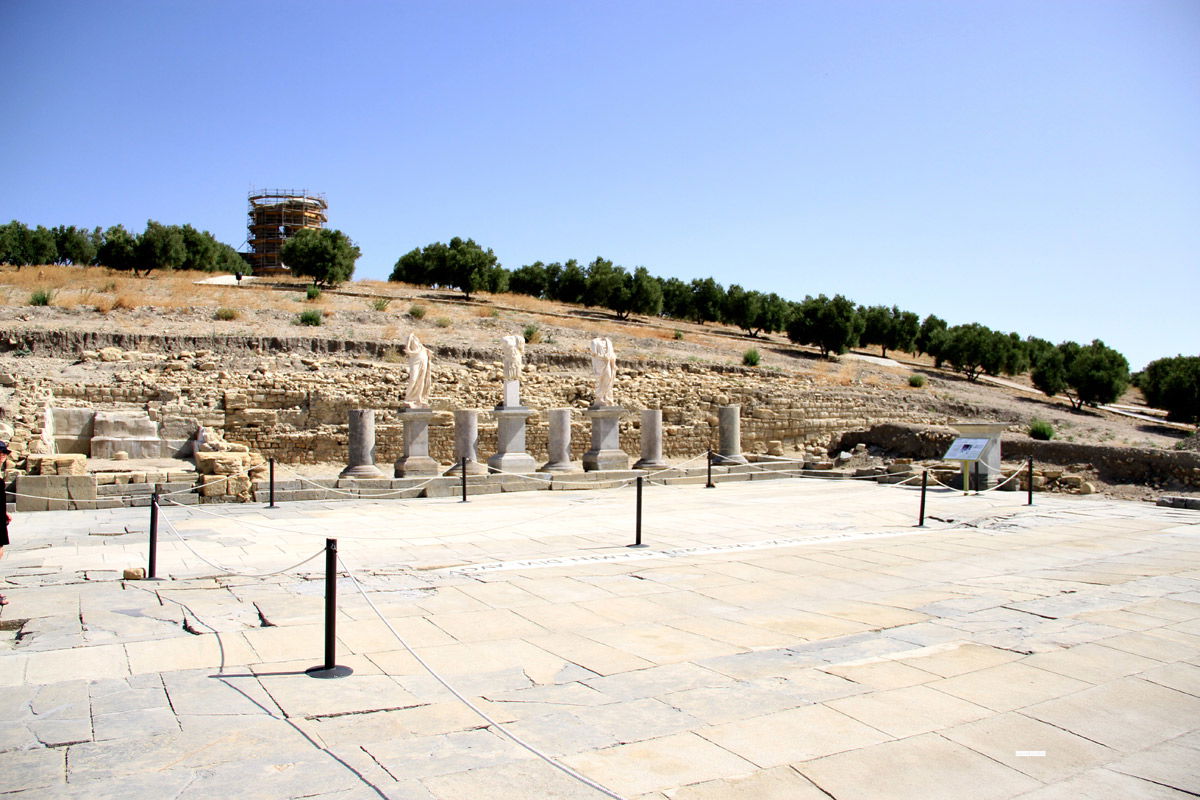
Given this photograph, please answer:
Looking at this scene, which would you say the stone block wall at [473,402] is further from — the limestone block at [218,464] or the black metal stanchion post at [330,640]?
the black metal stanchion post at [330,640]

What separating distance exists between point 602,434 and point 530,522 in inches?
301

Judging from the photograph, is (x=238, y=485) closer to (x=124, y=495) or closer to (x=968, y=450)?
(x=124, y=495)

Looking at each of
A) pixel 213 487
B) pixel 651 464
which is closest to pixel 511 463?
pixel 651 464

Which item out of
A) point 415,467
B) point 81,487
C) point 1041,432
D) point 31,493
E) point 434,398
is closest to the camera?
point 31,493

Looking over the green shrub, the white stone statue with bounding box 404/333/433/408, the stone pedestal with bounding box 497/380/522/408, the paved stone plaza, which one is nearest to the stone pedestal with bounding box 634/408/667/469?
the stone pedestal with bounding box 497/380/522/408

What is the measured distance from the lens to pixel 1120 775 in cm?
384

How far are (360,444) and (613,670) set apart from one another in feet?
43.0

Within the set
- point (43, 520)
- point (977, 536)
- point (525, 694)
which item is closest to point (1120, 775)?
point (525, 694)

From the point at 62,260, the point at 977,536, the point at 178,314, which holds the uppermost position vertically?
the point at 62,260

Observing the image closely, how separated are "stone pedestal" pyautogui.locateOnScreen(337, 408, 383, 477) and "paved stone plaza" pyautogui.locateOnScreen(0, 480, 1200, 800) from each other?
267 inches

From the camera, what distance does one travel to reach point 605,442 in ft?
65.4

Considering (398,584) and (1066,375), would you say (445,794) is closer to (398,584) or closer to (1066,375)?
(398,584)

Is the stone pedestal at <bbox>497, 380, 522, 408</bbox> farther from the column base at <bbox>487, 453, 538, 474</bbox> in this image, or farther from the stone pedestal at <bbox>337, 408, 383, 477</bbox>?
the stone pedestal at <bbox>337, 408, 383, 477</bbox>

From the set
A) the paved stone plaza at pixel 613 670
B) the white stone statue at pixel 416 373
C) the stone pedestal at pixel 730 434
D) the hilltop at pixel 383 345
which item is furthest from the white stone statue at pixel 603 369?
the paved stone plaza at pixel 613 670
